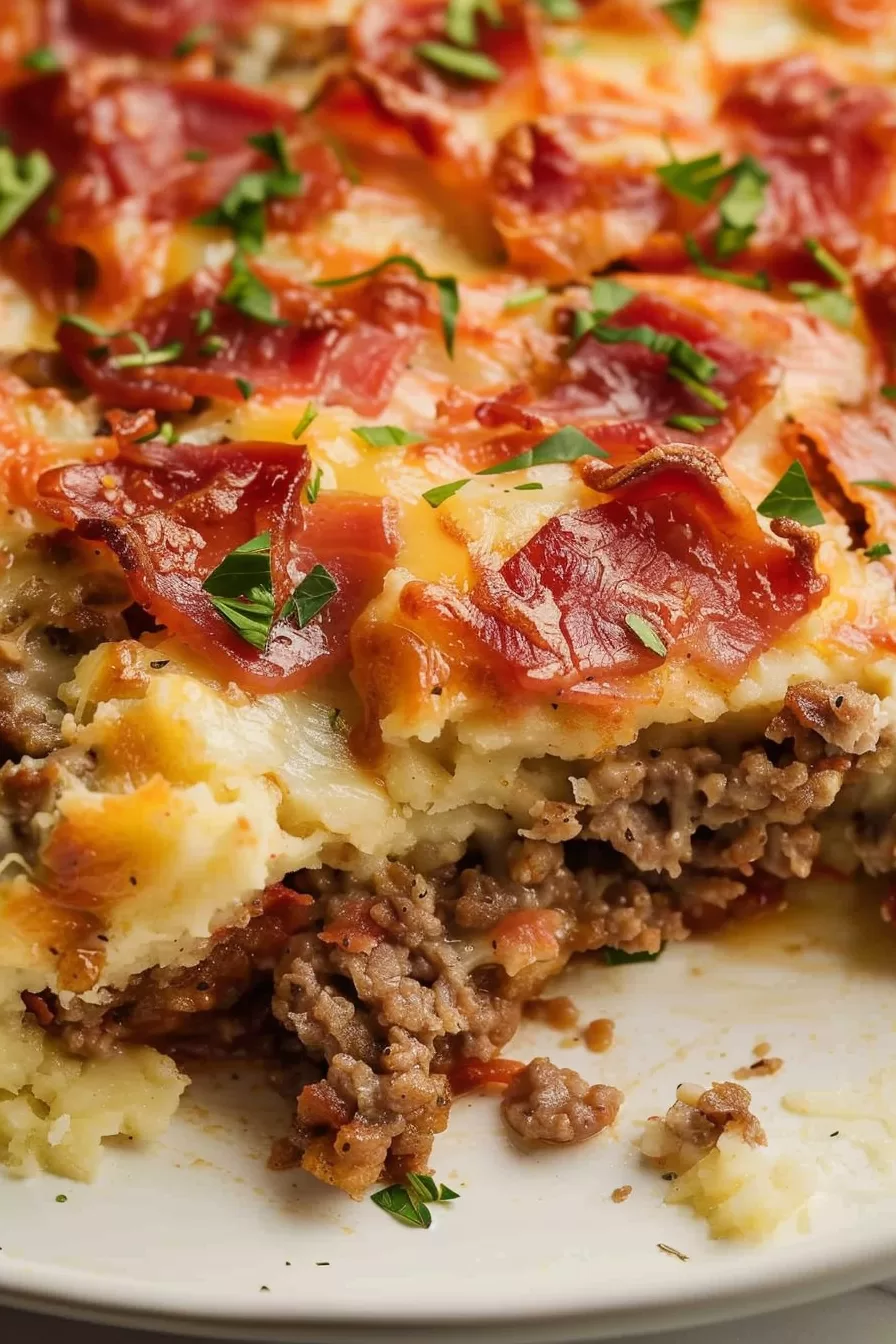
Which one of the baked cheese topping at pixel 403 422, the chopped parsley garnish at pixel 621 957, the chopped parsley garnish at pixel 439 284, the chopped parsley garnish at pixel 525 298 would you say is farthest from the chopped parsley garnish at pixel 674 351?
the chopped parsley garnish at pixel 621 957

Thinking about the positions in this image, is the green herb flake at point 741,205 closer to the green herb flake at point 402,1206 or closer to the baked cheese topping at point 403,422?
the baked cheese topping at point 403,422

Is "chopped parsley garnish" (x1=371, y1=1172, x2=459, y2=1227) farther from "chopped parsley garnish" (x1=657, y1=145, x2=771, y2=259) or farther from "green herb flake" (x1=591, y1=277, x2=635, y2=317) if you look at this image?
"chopped parsley garnish" (x1=657, y1=145, x2=771, y2=259)

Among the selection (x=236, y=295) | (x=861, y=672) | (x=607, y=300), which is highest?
(x=236, y=295)

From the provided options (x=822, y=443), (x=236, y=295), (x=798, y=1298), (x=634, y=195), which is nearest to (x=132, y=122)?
(x=236, y=295)

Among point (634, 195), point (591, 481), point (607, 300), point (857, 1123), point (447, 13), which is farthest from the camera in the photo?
point (447, 13)

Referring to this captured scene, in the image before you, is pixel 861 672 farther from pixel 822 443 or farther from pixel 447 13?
pixel 447 13
